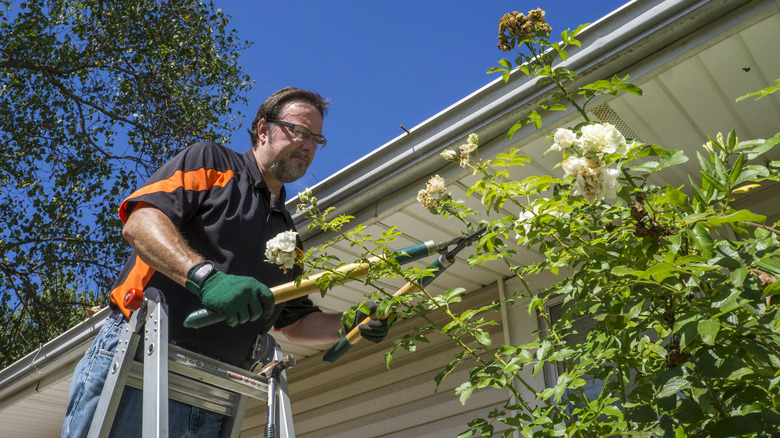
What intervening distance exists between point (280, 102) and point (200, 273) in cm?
126

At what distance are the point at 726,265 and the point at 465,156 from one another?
83 centimetres

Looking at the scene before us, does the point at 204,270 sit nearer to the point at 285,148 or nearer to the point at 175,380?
the point at 175,380

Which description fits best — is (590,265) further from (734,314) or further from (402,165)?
(402,165)

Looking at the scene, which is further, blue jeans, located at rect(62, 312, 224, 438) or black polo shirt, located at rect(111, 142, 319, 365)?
black polo shirt, located at rect(111, 142, 319, 365)

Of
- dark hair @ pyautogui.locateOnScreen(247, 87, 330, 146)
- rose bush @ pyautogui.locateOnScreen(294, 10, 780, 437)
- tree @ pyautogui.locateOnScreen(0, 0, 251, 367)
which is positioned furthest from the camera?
tree @ pyautogui.locateOnScreen(0, 0, 251, 367)

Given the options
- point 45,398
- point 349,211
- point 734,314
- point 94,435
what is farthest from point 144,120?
point 734,314

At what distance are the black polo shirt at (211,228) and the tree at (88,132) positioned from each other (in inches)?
365

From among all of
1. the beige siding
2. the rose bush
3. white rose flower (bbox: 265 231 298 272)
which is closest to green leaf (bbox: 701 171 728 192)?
the rose bush

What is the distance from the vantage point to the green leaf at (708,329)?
1.20 m

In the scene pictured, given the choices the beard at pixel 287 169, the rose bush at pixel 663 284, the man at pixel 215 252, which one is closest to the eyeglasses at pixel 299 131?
the man at pixel 215 252

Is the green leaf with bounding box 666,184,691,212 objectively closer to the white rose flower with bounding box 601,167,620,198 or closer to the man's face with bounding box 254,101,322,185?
the white rose flower with bounding box 601,167,620,198

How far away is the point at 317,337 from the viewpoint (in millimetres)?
2949

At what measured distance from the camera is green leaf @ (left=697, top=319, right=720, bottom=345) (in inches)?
47.2

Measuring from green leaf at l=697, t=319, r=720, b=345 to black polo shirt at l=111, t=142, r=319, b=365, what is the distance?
5.53ft
